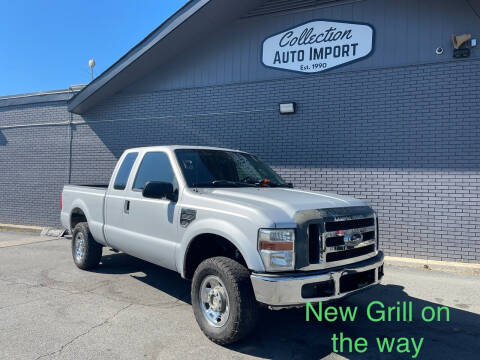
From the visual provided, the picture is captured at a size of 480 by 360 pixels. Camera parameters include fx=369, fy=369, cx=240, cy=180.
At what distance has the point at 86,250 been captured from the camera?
238 inches

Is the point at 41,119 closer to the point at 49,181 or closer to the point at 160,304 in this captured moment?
the point at 49,181

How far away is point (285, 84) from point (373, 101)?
1958 mm

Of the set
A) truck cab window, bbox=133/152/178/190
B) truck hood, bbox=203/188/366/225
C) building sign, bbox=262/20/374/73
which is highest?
building sign, bbox=262/20/374/73

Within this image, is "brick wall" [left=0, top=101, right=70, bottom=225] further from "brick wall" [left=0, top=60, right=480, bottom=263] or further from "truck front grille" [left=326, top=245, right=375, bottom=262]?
"truck front grille" [left=326, top=245, right=375, bottom=262]

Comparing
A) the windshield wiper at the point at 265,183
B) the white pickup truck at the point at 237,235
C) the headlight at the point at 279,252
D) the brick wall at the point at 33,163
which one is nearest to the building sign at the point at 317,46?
the white pickup truck at the point at 237,235

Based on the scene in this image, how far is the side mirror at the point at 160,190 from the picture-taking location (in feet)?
13.3

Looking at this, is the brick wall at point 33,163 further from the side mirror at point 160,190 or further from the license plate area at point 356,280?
the license plate area at point 356,280

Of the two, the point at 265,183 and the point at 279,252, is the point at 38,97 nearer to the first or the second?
the point at 265,183

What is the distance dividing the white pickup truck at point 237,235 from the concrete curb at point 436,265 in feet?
10.9

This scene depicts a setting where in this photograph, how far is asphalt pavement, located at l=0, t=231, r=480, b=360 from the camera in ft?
11.4

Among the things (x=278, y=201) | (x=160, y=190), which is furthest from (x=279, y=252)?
(x=160, y=190)

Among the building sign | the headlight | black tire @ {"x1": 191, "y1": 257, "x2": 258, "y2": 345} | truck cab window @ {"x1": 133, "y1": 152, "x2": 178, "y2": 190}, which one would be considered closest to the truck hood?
the headlight

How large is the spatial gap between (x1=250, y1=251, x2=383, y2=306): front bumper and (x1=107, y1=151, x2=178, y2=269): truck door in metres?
1.38

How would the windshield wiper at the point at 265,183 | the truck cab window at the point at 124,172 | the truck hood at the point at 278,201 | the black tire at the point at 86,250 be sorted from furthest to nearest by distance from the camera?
the black tire at the point at 86,250
the truck cab window at the point at 124,172
the windshield wiper at the point at 265,183
the truck hood at the point at 278,201
